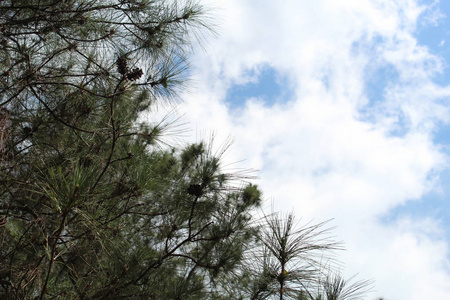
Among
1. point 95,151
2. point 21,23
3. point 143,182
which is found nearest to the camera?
point 143,182

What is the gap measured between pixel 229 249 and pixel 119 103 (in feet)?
4.68

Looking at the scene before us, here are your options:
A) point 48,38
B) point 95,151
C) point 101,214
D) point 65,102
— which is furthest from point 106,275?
point 48,38

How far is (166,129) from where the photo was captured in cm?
243

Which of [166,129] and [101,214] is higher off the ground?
[166,129]

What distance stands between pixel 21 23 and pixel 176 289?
6.06 ft

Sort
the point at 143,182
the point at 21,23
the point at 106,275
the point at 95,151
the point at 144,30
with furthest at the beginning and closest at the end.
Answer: the point at 144,30
the point at 95,151
the point at 21,23
the point at 106,275
the point at 143,182

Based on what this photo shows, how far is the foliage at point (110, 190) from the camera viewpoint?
1.95 meters

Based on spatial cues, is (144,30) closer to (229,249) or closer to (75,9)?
(75,9)

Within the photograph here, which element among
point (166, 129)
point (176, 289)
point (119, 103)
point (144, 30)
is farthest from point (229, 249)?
point (144, 30)

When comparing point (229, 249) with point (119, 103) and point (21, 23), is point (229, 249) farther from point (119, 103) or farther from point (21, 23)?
point (21, 23)

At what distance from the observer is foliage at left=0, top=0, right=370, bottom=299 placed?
1.95 m

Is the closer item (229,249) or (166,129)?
(229,249)

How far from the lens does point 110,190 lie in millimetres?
2199

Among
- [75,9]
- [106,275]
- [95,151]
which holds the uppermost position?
[75,9]
